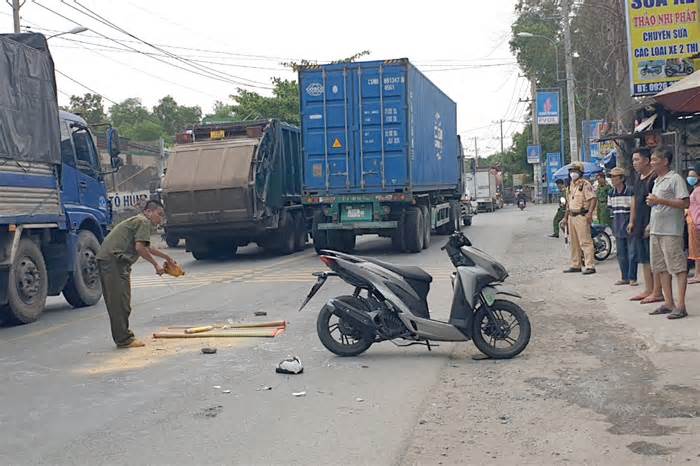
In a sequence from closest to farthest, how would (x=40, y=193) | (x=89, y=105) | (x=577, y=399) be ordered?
(x=577, y=399) < (x=40, y=193) < (x=89, y=105)

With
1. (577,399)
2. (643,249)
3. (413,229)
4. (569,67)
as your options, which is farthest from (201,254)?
(569,67)

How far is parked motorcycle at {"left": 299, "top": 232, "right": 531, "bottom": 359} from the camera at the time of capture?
7250 millimetres

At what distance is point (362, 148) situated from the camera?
17.8m

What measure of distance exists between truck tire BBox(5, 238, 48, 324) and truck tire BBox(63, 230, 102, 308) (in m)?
0.97

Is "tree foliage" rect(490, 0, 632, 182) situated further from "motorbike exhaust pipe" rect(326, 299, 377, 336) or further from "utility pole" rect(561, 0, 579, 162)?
"motorbike exhaust pipe" rect(326, 299, 377, 336)

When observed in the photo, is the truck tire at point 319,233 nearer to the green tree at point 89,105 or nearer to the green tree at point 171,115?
the green tree at point 89,105

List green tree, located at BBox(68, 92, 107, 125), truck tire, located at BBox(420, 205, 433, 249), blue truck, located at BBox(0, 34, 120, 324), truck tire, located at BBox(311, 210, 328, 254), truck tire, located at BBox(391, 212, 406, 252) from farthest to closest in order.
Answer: green tree, located at BBox(68, 92, 107, 125), truck tire, located at BBox(420, 205, 433, 249), truck tire, located at BBox(311, 210, 328, 254), truck tire, located at BBox(391, 212, 406, 252), blue truck, located at BBox(0, 34, 120, 324)

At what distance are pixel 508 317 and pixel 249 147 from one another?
11825mm

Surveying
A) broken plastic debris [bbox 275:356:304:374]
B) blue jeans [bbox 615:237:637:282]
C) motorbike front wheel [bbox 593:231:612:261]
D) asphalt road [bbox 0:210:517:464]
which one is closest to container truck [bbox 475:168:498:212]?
motorbike front wheel [bbox 593:231:612:261]

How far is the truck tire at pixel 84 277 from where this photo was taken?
1184 cm

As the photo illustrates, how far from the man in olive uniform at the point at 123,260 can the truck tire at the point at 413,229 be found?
10.3 metres

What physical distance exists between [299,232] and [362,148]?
4.20m

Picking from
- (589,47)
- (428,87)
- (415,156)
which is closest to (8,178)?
(415,156)

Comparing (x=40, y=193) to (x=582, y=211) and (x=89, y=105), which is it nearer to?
(x=582, y=211)
